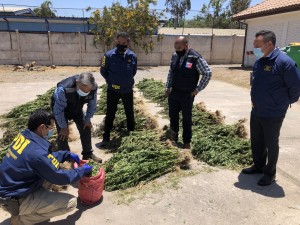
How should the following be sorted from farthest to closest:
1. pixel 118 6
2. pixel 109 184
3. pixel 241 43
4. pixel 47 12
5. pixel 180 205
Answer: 1. pixel 47 12
2. pixel 241 43
3. pixel 118 6
4. pixel 109 184
5. pixel 180 205

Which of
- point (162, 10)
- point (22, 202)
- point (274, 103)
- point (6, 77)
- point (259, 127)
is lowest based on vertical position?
point (6, 77)

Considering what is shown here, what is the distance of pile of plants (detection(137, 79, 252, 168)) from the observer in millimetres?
4789

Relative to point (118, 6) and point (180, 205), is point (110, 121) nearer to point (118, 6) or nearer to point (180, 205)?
point (180, 205)

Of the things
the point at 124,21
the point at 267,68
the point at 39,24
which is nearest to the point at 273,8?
the point at 124,21

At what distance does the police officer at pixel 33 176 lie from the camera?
2787 millimetres

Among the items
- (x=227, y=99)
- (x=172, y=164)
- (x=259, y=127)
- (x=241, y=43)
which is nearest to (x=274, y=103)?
(x=259, y=127)

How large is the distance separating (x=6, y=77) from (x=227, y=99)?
11.3 meters

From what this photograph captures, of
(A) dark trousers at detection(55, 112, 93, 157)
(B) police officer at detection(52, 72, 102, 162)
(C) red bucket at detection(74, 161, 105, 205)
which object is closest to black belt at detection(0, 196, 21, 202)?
(C) red bucket at detection(74, 161, 105, 205)

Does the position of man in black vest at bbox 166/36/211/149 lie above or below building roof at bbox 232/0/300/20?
below

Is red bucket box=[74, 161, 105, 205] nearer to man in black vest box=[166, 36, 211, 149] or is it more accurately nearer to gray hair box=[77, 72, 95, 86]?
gray hair box=[77, 72, 95, 86]

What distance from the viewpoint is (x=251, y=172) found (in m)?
4.43

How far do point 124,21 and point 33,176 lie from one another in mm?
17261

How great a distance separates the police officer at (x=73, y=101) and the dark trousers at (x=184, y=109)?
1429 mm

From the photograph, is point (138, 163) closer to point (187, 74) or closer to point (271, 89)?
point (187, 74)
